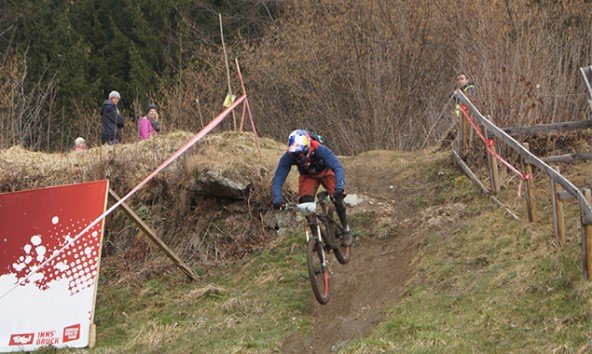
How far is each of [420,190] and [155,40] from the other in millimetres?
16616

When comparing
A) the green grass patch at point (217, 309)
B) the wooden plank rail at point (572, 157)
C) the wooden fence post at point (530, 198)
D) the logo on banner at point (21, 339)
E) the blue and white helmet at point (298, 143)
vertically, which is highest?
the wooden plank rail at point (572, 157)

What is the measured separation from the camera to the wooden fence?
24.3ft

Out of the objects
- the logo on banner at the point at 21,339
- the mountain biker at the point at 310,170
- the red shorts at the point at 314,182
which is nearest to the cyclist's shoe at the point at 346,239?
the mountain biker at the point at 310,170

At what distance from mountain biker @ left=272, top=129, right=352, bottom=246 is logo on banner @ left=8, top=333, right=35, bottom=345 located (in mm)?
3331

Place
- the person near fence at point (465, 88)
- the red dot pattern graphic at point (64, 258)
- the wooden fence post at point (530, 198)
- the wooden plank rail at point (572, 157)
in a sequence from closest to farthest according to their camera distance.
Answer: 1. the red dot pattern graphic at point (64, 258)
2. the wooden fence post at point (530, 198)
3. the wooden plank rail at point (572, 157)
4. the person near fence at point (465, 88)

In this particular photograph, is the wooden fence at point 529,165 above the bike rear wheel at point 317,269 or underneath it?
above

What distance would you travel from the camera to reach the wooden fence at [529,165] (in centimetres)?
740

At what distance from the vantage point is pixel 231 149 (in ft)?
43.7


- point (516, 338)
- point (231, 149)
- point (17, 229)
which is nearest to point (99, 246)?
point (17, 229)

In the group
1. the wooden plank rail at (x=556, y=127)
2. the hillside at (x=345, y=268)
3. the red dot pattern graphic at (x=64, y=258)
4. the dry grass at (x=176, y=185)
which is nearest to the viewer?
the hillside at (x=345, y=268)

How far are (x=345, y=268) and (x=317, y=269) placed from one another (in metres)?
1.69

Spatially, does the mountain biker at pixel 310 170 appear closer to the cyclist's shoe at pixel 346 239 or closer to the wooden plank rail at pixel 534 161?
the cyclist's shoe at pixel 346 239

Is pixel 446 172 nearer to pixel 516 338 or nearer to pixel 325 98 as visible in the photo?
pixel 516 338

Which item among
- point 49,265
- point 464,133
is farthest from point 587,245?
point 49,265
